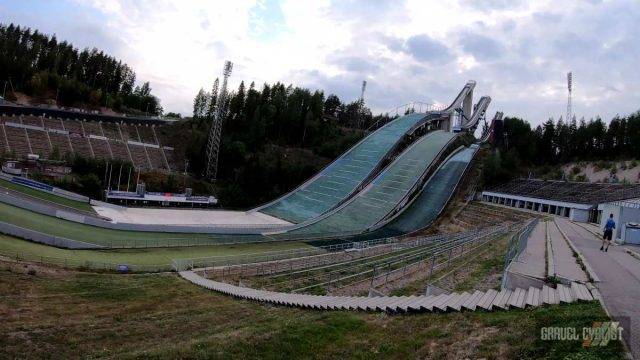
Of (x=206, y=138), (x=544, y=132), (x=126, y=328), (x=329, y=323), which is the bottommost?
(x=126, y=328)

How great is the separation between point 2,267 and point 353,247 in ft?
47.3

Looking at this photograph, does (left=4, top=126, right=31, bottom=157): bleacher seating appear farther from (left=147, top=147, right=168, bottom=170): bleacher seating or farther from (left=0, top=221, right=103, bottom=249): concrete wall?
(left=0, top=221, right=103, bottom=249): concrete wall

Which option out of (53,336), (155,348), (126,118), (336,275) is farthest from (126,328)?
(126,118)

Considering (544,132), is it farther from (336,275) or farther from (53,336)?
(53,336)

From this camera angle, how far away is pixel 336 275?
1516 centimetres

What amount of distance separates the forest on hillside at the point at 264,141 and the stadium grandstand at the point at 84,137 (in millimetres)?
2289

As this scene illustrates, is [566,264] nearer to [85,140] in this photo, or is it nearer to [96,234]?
[96,234]

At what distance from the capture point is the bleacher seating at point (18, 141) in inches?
1314

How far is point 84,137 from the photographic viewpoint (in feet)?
127

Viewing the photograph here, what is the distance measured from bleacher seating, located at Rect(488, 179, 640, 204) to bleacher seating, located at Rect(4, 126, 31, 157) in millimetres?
35507

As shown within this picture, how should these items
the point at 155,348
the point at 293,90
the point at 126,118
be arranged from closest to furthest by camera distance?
1. the point at 155,348
2. the point at 126,118
3. the point at 293,90

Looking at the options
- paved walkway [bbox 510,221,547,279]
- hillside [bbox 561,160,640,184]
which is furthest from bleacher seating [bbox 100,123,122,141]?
hillside [bbox 561,160,640,184]

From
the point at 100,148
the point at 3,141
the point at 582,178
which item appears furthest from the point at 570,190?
the point at 3,141

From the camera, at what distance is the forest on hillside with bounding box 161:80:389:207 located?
36719 mm
